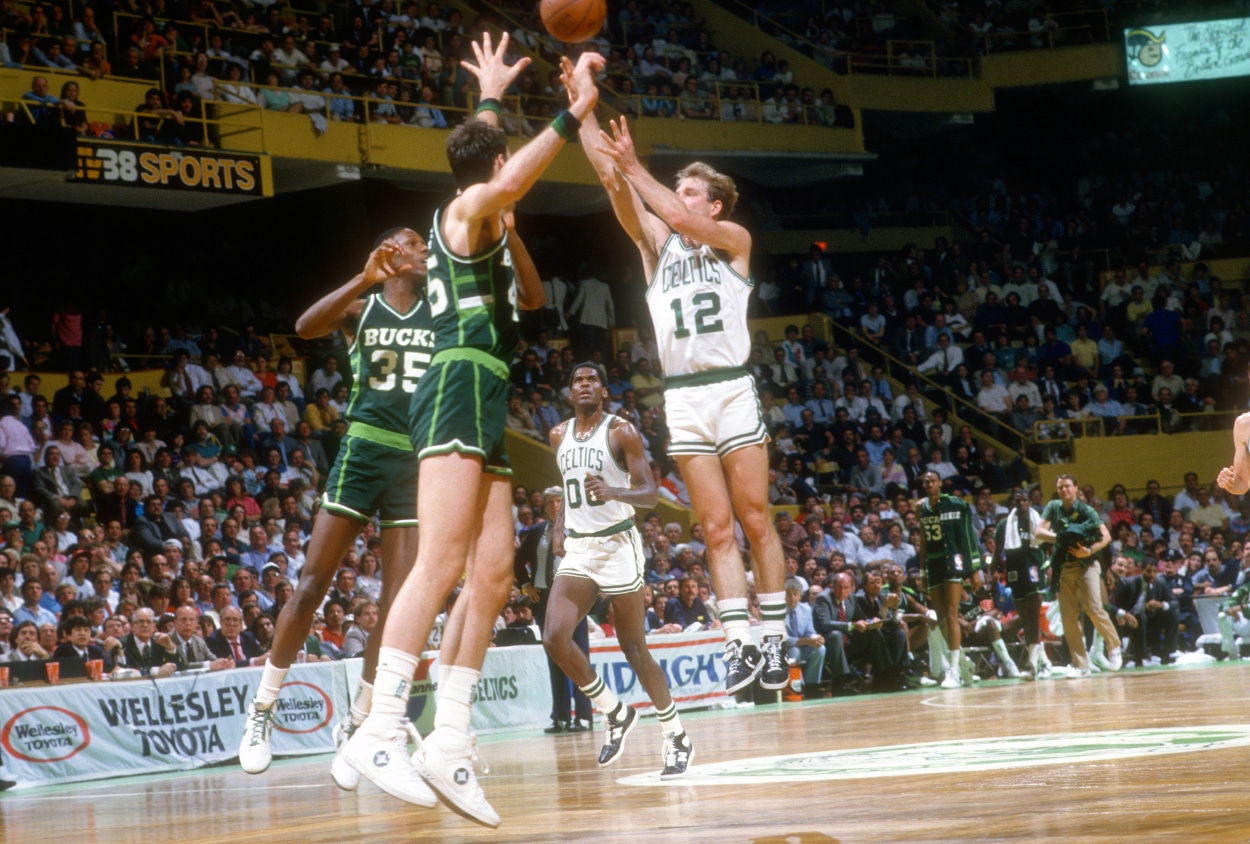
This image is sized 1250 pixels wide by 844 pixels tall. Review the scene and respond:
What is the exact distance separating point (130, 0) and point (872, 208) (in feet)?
56.5

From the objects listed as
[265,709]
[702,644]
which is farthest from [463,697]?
[702,644]

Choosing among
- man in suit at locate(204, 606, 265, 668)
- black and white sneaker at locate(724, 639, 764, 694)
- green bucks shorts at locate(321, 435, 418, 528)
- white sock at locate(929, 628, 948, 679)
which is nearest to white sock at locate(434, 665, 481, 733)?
green bucks shorts at locate(321, 435, 418, 528)

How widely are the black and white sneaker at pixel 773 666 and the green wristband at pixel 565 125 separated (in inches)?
109

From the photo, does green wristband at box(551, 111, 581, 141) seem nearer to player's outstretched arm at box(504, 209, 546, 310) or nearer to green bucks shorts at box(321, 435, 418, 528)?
player's outstretched arm at box(504, 209, 546, 310)

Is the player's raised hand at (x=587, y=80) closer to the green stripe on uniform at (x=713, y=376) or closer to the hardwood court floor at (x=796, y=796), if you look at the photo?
→ the green stripe on uniform at (x=713, y=376)

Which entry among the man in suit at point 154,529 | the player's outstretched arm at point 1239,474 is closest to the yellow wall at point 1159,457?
the player's outstretched arm at point 1239,474

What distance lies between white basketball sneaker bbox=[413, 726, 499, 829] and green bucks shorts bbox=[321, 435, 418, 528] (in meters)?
2.11

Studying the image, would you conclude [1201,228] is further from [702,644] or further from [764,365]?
[702,644]

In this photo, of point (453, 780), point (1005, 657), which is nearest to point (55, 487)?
point (1005, 657)

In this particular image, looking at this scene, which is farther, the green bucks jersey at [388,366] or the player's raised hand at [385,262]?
the green bucks jersey at [388,366]

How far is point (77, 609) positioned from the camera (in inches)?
493

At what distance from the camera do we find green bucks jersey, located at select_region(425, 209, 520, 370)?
5.51 m

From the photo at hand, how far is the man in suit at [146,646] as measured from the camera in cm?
1255

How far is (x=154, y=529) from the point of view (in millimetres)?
15109
